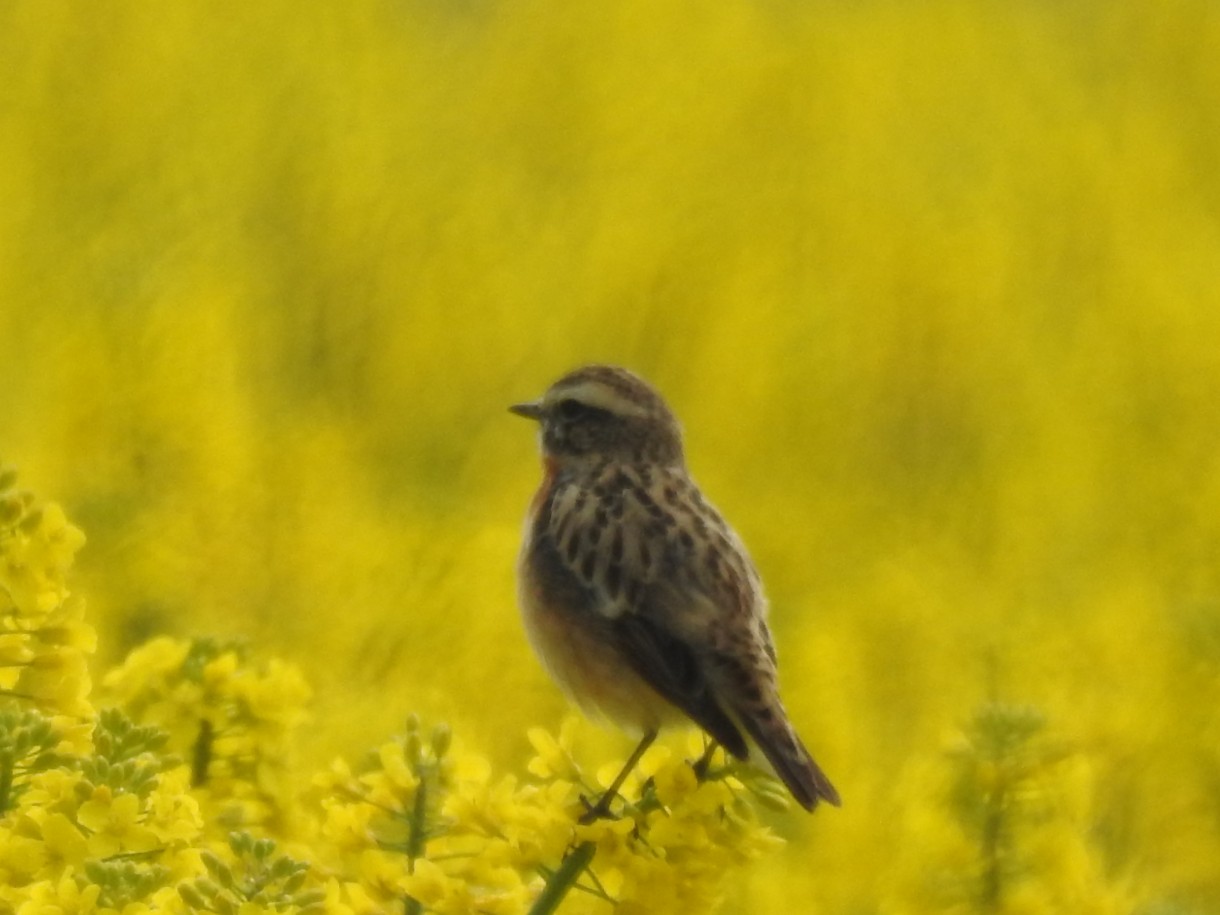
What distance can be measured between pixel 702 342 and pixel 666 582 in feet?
22.4

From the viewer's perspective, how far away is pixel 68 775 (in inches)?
110

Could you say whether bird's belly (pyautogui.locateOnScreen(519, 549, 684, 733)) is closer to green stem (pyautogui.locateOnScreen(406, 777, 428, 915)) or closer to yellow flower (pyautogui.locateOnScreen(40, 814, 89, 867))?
green stem (pyautogui.locateOnScreen(406, 777, 428, 915))

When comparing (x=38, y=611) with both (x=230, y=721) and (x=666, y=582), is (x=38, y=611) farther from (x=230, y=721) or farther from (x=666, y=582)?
(x=666, y=582)

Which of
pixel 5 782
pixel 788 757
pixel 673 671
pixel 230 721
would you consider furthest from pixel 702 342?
pixel 5 782

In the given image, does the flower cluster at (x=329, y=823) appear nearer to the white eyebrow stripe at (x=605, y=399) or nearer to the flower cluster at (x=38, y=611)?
the flower cluster at (x=38, y=611)

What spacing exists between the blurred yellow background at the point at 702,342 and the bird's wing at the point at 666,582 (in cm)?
46

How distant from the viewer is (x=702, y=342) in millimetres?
10609

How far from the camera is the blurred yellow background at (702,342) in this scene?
5527 millimetres

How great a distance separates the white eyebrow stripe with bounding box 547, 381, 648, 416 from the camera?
4.58 m

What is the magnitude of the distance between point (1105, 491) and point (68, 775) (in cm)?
769

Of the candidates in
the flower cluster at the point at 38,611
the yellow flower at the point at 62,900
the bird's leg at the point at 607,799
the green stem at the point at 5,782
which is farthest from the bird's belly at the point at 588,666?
the yellow flower at the point at 62,900

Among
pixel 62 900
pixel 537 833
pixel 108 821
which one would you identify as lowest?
pixel 62 900

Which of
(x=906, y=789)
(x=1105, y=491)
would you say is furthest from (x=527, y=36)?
(x=906, y=789)

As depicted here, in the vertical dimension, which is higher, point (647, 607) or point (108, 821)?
point (647, 607)
